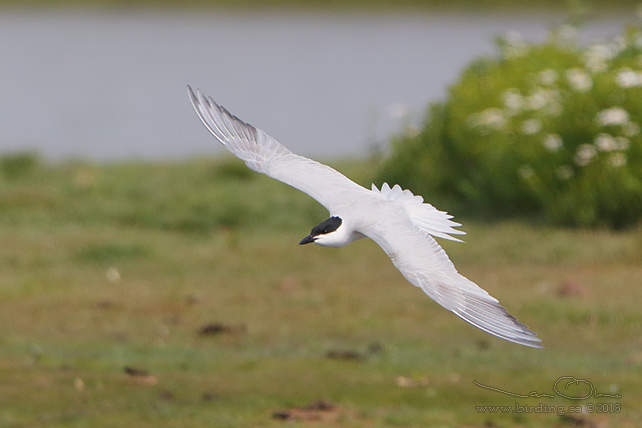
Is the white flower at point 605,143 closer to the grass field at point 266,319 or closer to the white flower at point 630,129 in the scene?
the white flower at point 630,129

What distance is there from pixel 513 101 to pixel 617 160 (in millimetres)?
1631

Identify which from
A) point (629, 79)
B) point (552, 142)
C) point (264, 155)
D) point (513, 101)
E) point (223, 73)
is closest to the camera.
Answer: point (264, 155)

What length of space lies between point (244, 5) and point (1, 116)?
685 inches

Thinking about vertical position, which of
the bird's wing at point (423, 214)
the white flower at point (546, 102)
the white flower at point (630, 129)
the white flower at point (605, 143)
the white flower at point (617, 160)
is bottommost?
the bird's wing at point (423, 214)

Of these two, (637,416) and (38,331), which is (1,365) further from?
(637,416)

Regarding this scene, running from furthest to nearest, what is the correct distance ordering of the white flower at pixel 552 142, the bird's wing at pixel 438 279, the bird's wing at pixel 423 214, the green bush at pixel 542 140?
1. the white flower at pixel 552 142
2. the green bush at pixel 542 140
3. the bird's wing at pixel 423 214
4. the bird's wing at pixel 438 279

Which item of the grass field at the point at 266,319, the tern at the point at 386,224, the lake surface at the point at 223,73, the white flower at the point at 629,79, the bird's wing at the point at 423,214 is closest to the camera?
the tern at the point at 386,224

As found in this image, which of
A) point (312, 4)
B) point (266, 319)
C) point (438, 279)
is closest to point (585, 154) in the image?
point (266, 319)

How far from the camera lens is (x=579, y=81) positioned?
11.9 m

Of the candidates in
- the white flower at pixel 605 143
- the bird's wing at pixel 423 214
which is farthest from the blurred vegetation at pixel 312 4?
the bird's wing at pixel 423 214

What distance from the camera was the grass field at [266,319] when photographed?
6191mm

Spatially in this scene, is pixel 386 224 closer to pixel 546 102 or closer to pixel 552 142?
pixel 552 142

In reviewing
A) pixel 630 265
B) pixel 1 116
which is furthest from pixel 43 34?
pixel 630 265

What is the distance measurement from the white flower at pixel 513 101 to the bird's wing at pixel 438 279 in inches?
327
